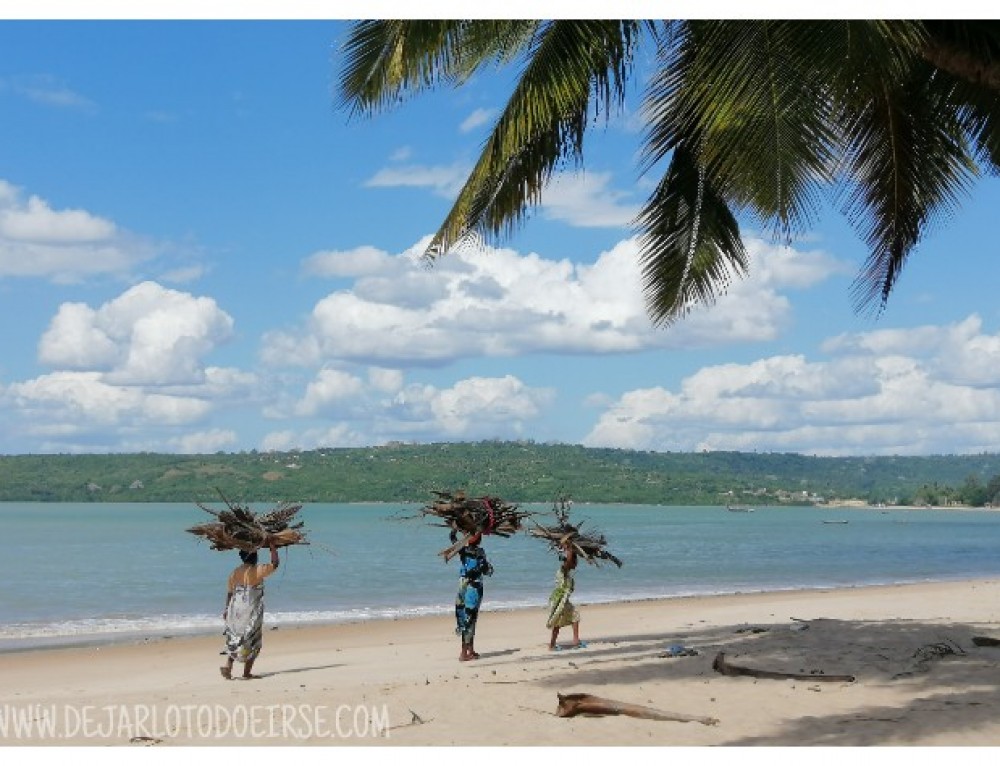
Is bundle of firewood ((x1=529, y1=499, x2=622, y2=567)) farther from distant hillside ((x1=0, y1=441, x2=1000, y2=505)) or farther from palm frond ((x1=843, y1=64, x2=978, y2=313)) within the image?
distant hillside ((x1=0, y1=441, x2=1000, y2=505))

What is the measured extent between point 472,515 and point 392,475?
79.7 m

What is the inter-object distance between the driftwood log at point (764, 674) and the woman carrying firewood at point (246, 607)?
4.25 m

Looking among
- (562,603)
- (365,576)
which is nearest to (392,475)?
(365,576)

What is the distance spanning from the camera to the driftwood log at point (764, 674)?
10625mm

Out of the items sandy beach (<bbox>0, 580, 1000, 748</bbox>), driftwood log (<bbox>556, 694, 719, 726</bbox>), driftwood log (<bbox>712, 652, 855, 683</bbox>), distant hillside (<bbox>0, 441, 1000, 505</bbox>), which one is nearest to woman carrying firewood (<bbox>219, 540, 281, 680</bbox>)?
sandy beach (<bbox>0, 580, 1000, 748</bbox>)

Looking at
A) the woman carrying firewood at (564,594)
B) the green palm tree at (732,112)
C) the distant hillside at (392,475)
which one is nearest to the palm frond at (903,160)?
the green palm tree at (732,112)

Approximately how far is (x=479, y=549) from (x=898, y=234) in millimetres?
5264

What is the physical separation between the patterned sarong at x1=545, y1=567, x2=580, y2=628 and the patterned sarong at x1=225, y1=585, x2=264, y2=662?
3.27 meters

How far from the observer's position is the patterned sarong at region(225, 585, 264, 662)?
11.8 m

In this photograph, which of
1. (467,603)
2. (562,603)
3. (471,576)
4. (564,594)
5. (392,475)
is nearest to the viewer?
(471,576)

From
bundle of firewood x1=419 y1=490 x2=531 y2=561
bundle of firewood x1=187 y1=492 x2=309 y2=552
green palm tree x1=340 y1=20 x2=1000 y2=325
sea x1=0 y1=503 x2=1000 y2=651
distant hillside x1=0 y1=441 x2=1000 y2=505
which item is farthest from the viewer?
distant hillside x1=0 y1=441 x2=1000 y2=505

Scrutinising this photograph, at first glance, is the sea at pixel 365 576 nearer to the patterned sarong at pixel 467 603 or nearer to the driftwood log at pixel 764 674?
the patterned sarong at pixel 467 603

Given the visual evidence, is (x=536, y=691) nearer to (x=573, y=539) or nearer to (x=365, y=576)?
(x=573, y=539)

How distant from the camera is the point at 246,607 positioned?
38.9 feet
